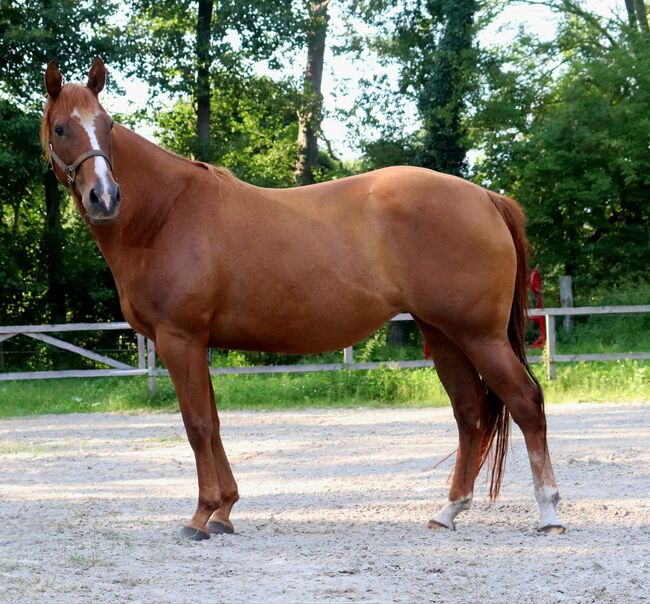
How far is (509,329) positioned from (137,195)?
2.19m

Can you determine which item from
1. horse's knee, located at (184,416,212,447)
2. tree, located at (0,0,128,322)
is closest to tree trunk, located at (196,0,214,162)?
tree, located at (0,0,128,322)

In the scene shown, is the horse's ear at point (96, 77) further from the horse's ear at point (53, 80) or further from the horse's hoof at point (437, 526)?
the horse's hoof at point (437, 526)

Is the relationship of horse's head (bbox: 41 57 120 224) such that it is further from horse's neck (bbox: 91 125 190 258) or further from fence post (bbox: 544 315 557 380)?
fence post (bbox: 544 315 557 380)

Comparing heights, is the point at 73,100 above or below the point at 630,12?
below

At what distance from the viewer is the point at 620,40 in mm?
21984

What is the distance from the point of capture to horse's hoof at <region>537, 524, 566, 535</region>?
14.9ft

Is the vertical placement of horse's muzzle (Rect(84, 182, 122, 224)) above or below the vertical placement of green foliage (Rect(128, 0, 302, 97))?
below

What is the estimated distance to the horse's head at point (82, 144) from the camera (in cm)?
431

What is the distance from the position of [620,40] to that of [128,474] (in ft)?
63.3

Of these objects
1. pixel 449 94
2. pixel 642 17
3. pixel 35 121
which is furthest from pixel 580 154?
pixel 35 121

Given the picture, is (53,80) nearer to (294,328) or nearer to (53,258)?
(294,328)

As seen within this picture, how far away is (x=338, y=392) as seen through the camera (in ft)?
38.8

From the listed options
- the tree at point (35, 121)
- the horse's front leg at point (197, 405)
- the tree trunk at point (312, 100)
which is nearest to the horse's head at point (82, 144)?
the horse's front leg at point (197, 405)

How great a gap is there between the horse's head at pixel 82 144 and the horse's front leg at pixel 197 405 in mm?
745
